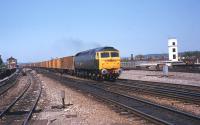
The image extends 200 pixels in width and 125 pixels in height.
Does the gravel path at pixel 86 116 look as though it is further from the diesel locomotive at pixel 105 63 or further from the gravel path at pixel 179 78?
the diesel locomotive at pixel 105 63

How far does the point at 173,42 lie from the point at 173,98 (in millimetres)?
64513

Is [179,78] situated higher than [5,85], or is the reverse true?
[179,78]

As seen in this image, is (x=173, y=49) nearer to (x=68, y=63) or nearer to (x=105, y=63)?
(x=68, y=63)

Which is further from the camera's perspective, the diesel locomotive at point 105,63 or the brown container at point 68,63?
the brown container at point 68,63

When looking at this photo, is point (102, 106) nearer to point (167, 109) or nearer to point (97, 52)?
point (167, 109)

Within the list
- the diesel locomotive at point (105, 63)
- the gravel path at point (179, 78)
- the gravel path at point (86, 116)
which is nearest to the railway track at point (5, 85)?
the diesel locomotive at point (105, 63)

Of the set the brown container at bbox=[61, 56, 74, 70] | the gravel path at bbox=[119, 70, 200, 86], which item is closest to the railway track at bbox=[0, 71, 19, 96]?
the brown container at bbox=[61, 56, 74, 70]

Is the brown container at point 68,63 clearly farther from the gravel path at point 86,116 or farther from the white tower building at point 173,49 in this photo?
the gravel path at point 86,116

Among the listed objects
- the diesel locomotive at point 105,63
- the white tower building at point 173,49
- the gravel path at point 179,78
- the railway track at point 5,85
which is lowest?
the railway track at point 5,85

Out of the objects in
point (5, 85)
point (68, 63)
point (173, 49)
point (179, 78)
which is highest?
point (173, 49)

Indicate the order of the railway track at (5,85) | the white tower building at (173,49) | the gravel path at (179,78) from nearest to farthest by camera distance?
the gravel path at (179,78) → the railway track at (5,85) → the white tower building at (173,49)

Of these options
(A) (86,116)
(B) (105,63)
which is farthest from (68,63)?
(A) (86,116)

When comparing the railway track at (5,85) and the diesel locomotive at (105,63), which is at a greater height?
the diesel locomotive at (105,63)

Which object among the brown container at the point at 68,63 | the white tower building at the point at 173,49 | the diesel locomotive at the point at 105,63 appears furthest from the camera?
the white tower building at the point at 173,49
